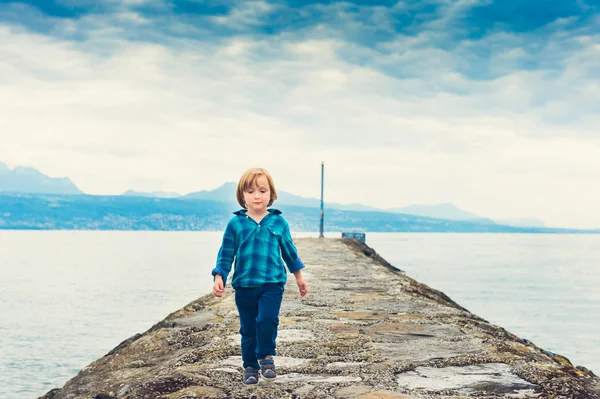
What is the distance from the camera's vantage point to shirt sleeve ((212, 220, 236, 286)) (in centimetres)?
430

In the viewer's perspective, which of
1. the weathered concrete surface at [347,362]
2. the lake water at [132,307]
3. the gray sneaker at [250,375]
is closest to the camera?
the weathered concrete surface at [347,362]

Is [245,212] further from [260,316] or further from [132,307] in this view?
[132,307]

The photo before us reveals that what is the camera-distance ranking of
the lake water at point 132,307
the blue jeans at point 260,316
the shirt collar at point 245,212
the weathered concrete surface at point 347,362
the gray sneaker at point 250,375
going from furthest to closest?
the lake water at point 132,307, the shirt collar at point 245,212, the blue jeans at point 260,316, the gray sneaker at point 250,375, the weathered concrete surface at point 347,362

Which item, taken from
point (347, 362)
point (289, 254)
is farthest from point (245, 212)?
point (347, 362)

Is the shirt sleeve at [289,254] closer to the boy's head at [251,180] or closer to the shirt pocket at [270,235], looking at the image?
the shirt pocket at [270,235]

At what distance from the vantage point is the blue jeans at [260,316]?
424 cm

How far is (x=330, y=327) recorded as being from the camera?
611 centimetres

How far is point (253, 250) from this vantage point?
430 cm

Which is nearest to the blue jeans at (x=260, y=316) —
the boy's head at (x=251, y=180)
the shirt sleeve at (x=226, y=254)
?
the shirt sleeve at (x=226, y=254)

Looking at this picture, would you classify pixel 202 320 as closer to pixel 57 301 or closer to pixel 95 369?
pixel 95 369

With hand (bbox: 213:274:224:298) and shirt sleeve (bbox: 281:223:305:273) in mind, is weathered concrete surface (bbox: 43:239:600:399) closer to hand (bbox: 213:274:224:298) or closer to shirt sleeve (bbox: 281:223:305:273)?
hand (bbox: 213:274:224:298)

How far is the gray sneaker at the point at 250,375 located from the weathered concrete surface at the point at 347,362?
2.3 inches

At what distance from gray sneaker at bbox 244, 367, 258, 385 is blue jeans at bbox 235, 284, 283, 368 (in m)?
0.06

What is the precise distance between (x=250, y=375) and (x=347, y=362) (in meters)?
0.83
